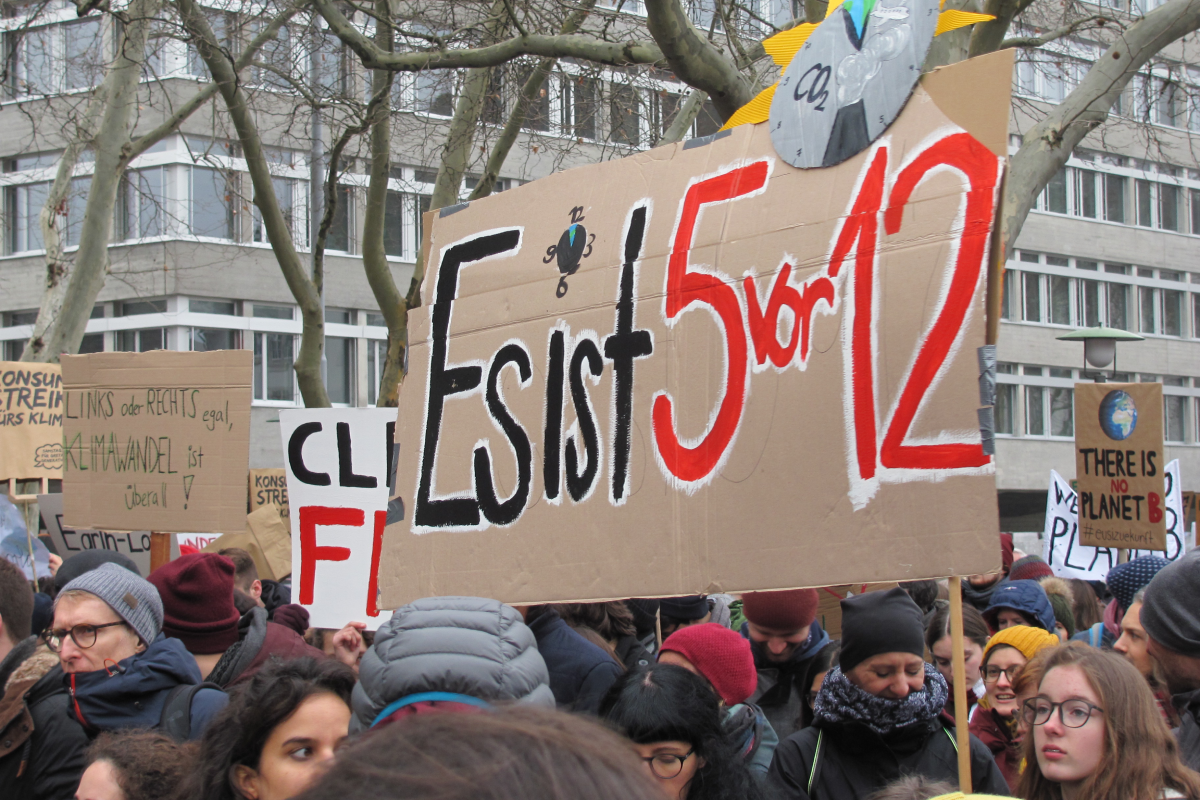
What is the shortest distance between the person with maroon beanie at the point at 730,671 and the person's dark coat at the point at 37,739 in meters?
1.55

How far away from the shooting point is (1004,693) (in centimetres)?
387

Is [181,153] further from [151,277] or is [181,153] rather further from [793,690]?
[793,690]

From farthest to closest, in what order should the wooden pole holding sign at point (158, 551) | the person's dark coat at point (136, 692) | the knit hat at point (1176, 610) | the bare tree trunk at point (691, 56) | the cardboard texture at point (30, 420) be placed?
1. the cardboard texture at point (30, 420)
2. the bare tree trunk at point (691, 56)
3. the wooden pole holding sign at point (158, 551)
4. the person's dark coat at point (136, 692)
5. the knit hat at point (1176, 610)

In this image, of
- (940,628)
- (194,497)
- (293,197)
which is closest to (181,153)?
(293,197)

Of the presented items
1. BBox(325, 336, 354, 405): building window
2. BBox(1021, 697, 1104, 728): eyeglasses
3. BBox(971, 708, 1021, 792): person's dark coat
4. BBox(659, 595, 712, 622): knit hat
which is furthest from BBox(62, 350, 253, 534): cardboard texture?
BBox(325, 336, 354, 405): building window

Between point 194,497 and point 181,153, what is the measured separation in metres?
19.1

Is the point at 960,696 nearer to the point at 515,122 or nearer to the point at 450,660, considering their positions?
the point at 450,660

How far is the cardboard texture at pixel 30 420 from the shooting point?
8.15 m

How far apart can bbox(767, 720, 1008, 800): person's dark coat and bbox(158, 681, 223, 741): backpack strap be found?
59.5 inches

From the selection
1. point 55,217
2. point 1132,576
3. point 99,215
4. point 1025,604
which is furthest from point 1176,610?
point 55,217

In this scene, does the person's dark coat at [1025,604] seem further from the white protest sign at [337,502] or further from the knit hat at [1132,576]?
the white protest sign at [337,502]

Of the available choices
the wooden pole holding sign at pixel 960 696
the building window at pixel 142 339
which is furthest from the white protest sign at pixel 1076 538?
the building window at pixel 142 339

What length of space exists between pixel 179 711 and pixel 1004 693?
2529 mm

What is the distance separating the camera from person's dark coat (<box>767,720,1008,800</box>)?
2.99 m
